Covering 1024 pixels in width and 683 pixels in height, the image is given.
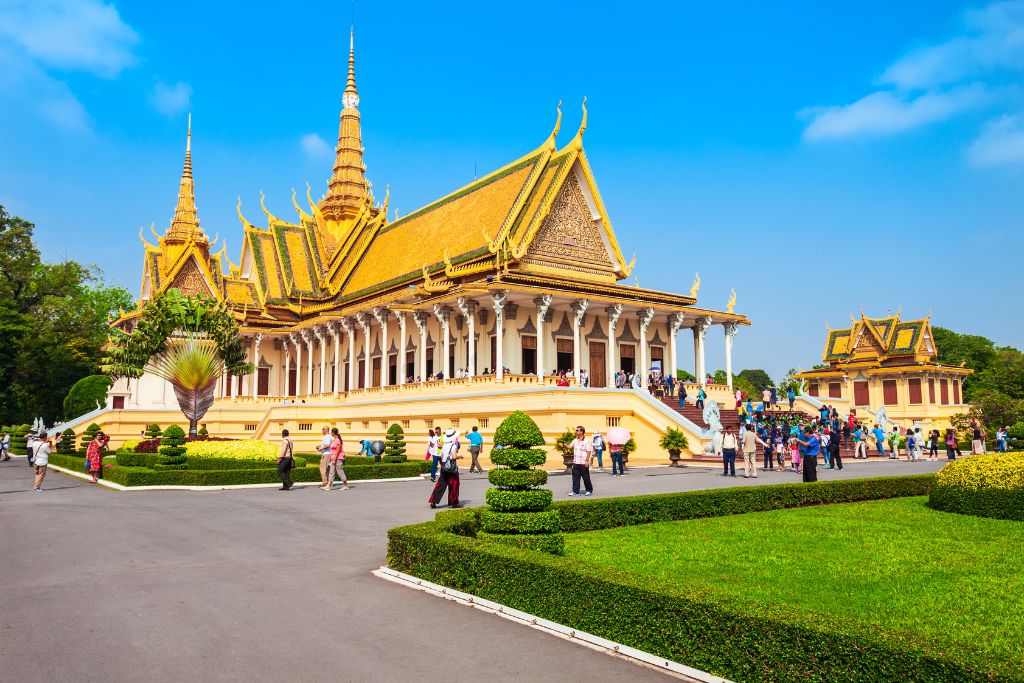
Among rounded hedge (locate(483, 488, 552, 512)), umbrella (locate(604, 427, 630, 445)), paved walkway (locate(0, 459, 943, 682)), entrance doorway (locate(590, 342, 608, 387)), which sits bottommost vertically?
paved walkway (locate(0, 459, 943, 682))

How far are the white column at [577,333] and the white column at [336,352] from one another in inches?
486

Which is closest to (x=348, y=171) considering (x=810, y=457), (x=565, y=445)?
(x=565, y=445)

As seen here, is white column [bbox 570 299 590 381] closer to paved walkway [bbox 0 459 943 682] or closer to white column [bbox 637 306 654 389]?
white column [bbox 637 306 654 389]

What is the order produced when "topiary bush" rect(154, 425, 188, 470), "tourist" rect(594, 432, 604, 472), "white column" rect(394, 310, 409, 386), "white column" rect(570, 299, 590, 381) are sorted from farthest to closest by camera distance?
"white column" rect(394, 310, 409, 386) < "white column" rect(570, 299, 590, 381) < "tourist" rect(594, 432, 604, 472) < "topiary bush" rect(154, 425, 188, 470)

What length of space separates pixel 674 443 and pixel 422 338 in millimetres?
14478

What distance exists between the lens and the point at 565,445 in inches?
989

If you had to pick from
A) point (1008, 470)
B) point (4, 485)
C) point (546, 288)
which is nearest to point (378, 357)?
point (546, 288)

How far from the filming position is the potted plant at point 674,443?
81.3 ft

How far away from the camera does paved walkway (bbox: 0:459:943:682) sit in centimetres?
591

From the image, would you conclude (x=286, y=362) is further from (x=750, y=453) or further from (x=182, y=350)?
(x=750, y=453)

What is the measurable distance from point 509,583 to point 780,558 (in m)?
3.82

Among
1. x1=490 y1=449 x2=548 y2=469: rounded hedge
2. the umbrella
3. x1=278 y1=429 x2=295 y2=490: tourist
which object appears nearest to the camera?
x1=490 y1=449 x2=548 y2=469: rounded hedge

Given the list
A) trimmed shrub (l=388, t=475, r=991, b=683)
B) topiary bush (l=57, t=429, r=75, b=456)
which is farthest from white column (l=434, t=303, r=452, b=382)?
trimmed shrub (l=388, t=475, r=991, b=683)

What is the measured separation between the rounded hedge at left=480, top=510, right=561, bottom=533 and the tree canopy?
50281mm
